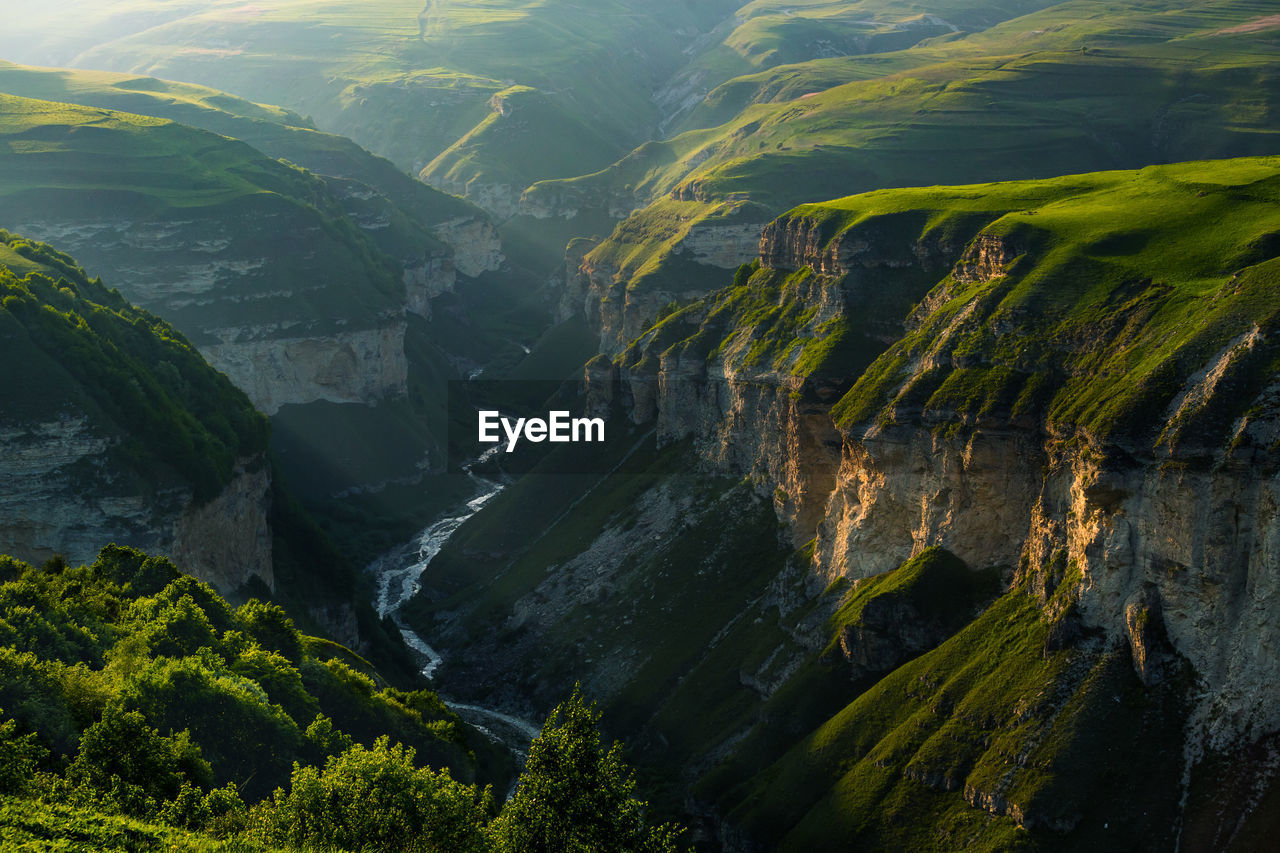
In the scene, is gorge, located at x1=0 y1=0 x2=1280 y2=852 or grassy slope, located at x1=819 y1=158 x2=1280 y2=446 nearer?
gorge, located at x1=0 y1=0 x2=1280 y2=852

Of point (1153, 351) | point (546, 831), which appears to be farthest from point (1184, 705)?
point (546, 831)

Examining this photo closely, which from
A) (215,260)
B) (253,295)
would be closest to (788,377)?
(253,295)

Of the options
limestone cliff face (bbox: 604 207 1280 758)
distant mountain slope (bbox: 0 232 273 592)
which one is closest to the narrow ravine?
A: distant mountain slope (bbox: 0 232 273 592)

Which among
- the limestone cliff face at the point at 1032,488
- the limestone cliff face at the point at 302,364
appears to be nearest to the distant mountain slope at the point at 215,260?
the limestone cliff face at the point at 302,364

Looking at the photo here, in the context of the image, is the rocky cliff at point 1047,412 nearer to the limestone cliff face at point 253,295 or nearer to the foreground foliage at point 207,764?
the foreground foliage at point 207,764

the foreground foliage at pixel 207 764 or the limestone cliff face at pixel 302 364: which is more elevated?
the limestone cliff face at pixel 302 364

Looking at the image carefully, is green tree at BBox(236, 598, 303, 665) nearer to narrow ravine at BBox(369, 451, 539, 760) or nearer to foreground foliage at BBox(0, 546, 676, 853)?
foreground foliage at BBox(0, 546, 676, 853)

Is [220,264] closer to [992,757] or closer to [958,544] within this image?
[958,544]
